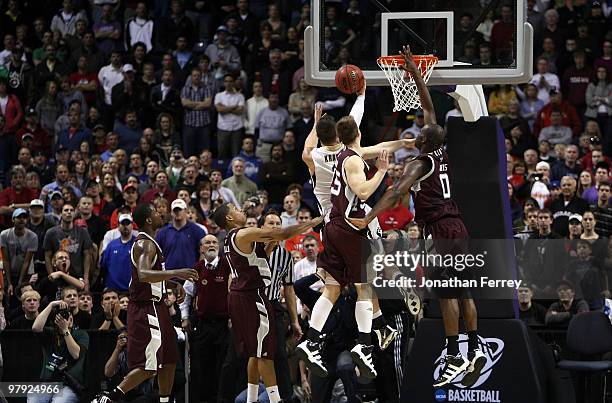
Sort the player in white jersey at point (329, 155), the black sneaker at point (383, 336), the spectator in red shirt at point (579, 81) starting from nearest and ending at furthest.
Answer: the player in white jersey at point (329, 155)
the black sneaker at point (383, 336)
the spectator in red shirt at point (579, 81)

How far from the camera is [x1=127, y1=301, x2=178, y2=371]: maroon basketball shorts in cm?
1288

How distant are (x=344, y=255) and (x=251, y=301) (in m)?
1.85

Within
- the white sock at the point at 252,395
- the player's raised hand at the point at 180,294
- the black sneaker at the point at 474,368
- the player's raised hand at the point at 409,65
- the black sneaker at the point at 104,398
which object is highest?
the player's raised hand at the point at 409,65

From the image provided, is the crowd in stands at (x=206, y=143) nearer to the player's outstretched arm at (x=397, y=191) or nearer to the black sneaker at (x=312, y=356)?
the black sneaker at (x=312, y=356)

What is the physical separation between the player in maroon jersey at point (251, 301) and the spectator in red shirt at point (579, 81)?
8.22 meters

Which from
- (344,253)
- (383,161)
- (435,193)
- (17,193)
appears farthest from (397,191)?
(17,193)

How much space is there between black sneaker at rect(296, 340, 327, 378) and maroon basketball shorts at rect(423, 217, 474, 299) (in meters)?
1.22

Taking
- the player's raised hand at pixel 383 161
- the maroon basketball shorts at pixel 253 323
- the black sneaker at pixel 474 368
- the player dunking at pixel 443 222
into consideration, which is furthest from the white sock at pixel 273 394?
the player's raised hand at pixel 383 161

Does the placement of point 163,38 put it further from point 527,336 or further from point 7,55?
point 527,336

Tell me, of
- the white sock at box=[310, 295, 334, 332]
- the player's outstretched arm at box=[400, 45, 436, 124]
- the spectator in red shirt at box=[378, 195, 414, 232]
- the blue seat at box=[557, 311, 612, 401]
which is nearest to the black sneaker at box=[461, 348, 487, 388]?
the white sock at box=[310, 295, 334, 332]

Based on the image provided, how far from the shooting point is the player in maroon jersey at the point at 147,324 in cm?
1286

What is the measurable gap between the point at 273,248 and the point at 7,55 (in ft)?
35.5

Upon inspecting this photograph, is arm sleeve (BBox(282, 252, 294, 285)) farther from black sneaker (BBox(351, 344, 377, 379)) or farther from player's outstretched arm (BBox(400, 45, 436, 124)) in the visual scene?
player's outstretched arm (BBox(400, 45, 436, 124))

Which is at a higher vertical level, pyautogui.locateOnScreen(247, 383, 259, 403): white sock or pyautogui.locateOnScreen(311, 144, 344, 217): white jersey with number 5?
pyautogui.locateOnScreen(311, 144, 344, 217): white jersey with number 5
